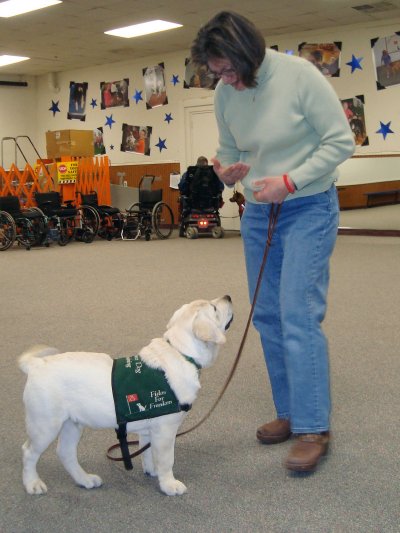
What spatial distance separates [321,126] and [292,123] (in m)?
0.09

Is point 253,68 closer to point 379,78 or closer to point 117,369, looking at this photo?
point 117,369

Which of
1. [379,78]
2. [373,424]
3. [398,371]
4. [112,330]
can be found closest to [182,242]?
[379,78]

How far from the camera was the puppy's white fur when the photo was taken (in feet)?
6.10

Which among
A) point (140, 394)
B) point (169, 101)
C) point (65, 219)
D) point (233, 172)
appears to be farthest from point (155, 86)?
point (140, 394)

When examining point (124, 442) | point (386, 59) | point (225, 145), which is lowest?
point (124, 442)

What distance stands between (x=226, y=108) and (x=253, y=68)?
26 cm

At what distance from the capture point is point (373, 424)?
2469 mm

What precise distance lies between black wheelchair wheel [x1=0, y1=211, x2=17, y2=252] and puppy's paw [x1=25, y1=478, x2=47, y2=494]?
7.05 m

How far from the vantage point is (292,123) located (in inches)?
79.1

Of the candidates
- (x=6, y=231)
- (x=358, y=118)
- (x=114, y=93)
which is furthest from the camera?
(x=114, y=93)

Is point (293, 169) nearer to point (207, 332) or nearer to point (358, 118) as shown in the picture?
point (207, 332)

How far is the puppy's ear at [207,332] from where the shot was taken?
189 centimetres

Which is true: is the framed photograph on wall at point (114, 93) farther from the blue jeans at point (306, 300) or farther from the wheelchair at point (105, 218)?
the blue jeans at point (306, 300)

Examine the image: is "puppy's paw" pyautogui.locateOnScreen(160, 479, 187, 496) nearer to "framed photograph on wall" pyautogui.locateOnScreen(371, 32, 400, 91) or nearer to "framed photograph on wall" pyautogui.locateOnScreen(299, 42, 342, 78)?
"framed photograph on wall" pyautogui.locateOnScreen(371, 32, 400, 91)
